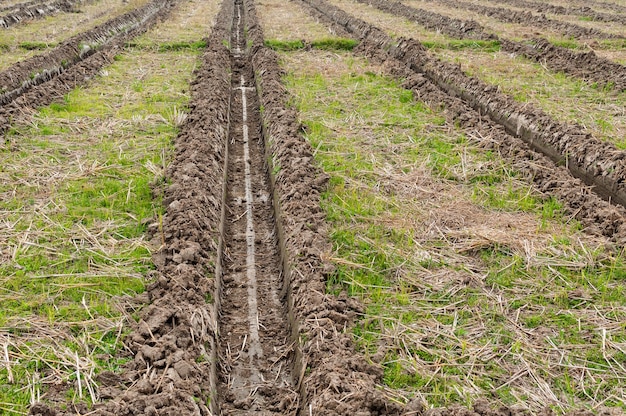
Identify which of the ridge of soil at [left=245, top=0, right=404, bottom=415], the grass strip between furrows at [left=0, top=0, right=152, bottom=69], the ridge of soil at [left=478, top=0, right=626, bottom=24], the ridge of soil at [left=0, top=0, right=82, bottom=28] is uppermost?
the ridge of soil at [left=0, top=0, right=82, bottom=28]

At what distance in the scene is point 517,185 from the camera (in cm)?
660

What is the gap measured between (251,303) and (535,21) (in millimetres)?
16930

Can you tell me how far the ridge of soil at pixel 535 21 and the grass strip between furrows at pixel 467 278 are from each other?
34.4 feet

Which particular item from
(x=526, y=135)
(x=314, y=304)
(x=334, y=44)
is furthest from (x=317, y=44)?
(x=314, y=304)

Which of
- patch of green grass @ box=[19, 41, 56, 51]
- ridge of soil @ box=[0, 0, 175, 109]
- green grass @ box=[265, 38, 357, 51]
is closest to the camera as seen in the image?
ridge of soil @ box=[0, 0, 175, 109]

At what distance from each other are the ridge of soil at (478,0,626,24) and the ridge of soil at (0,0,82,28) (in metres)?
17.9

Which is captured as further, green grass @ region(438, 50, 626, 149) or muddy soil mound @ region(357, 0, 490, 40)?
muddy soil mound @ region(357, 0, 490, 40)

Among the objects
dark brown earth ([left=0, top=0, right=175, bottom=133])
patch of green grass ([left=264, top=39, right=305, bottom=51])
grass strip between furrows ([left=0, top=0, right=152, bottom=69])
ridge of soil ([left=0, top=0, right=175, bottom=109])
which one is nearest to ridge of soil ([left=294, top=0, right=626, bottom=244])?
patch of green grass ([left=264, top=39, right=305, bottom=51])

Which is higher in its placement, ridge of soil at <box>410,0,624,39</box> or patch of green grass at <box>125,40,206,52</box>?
patch of green grass at <box>125,40,206,52</box>

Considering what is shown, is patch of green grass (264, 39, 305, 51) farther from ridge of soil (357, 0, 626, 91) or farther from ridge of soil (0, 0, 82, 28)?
ridge of soil (0, 0, 82, 28)

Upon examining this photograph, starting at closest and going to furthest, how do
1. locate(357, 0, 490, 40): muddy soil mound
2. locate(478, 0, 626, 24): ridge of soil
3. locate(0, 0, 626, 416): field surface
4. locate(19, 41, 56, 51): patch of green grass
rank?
locate(0, 0, 626, 416): field surface < locate(19, 41, 56, 51): patch of green grass < locate(357, 0, 490, 40): muddy soil mound < locate(478, 0, 626, 24): ridge of soil

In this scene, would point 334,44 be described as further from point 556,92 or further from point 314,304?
point 314,304

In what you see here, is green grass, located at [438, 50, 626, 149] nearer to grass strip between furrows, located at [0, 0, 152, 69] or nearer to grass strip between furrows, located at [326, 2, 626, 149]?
grass strip between furrows, located at [326, 2, 626, 149]

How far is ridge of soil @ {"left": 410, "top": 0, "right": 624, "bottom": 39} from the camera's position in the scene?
15.8 metres
